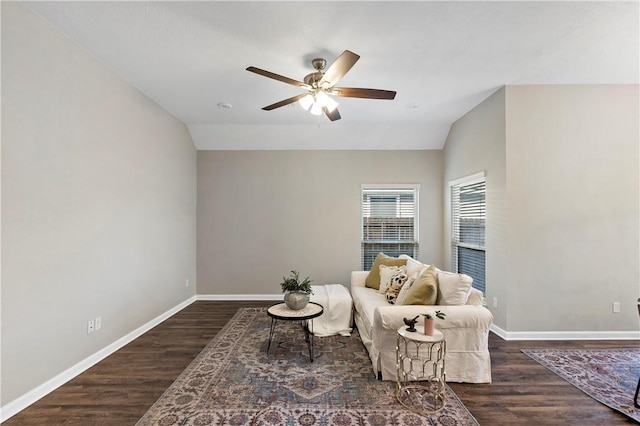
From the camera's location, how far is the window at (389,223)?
18.1 feet

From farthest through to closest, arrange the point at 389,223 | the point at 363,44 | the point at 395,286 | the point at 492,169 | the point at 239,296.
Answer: the point at 389,223, the point at 239,296, the point at 492,169, the point at 395,286, the point at 363,44

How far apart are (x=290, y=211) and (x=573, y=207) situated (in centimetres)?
391

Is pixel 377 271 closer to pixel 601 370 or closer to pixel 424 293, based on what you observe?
pixel 424 293

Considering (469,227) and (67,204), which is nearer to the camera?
(67,204)

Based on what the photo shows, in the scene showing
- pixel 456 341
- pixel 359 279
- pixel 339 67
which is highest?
pixel 339 67

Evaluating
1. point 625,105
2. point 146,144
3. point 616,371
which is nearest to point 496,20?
point 625,105

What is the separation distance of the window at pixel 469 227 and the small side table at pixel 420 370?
6.68ft

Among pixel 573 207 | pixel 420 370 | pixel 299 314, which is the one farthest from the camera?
pixel 573 207

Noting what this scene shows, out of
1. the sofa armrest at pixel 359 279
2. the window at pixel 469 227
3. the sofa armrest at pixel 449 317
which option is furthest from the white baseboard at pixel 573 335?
the sofa armrest at pixel 359 279

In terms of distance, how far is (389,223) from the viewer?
18.2 ft

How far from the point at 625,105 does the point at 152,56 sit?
5.13 m

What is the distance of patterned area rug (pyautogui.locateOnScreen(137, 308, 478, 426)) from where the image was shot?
2105mm

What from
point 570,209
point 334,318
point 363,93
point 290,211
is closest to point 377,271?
point 334,318

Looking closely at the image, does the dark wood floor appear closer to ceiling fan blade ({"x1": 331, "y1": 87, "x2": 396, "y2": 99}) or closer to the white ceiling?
ceiling fan blade ({"x1": 331, "y1": 87, "x2": 396, "y2": 99})
